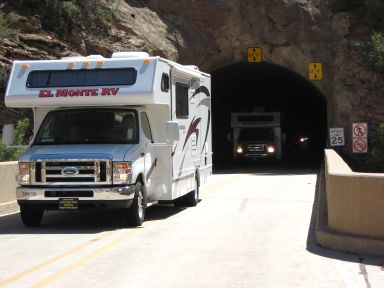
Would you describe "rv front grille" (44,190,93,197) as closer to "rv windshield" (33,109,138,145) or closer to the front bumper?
the front bumper

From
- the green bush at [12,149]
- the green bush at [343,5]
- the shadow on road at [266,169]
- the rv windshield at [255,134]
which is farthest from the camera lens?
the rv windshield at [255,134]

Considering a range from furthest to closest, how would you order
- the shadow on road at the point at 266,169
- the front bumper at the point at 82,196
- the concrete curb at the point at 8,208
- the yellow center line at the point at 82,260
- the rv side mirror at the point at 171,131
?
the shadow on road at the point at 266,169 → the concrete curb at the point at 8,208 → the rv side mirror at the point at 171,131 → the front bumper at the point at 82,196 → the yellow center line at the point at 82,260

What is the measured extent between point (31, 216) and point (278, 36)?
24055 mm

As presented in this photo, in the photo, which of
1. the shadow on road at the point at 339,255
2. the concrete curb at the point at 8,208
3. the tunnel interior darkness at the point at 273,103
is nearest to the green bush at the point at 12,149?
the concrete curb at the point at 8,208

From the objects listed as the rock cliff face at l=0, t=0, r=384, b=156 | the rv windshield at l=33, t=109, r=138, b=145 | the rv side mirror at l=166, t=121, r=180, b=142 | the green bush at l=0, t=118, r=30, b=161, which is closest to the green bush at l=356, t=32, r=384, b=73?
the rock cliff face at l=0, t=0, r=384, b=156

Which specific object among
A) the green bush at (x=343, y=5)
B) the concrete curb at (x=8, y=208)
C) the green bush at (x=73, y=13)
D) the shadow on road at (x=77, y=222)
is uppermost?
the green bush at (x=343, y=5)

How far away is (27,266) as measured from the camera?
893 cm

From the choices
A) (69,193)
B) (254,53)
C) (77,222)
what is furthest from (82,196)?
(254,53)

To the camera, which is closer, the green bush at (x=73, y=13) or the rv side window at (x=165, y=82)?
the rv side window at (x=165, y=82)

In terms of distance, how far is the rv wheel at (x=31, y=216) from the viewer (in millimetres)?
12633

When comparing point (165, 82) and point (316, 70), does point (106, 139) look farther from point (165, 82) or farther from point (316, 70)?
point (316, 70)

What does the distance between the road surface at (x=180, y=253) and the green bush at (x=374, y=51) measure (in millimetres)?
17515

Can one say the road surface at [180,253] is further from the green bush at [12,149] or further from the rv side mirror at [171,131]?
the green bush at [12,149]

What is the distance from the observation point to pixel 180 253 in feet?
32.2
